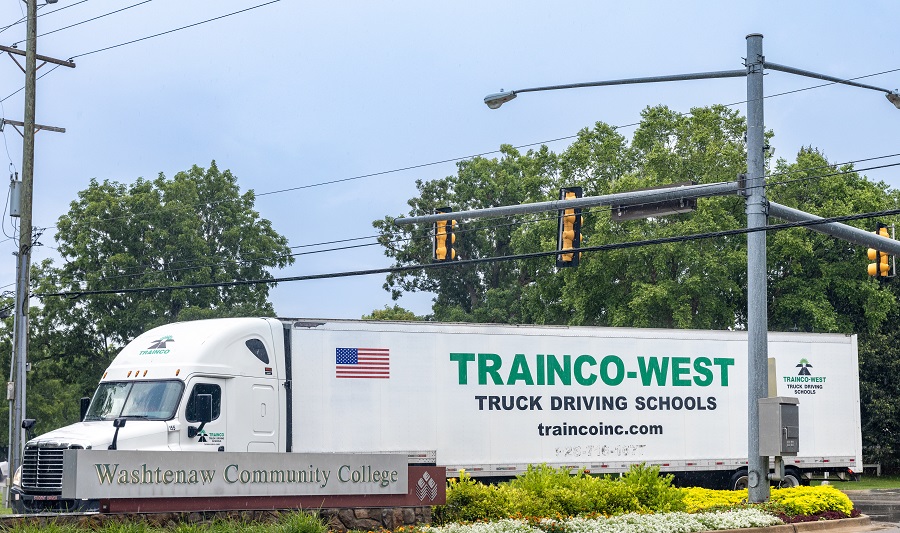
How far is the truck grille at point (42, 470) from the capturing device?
19281 millimetres

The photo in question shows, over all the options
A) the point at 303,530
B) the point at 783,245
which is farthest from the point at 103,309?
the point at 303,530

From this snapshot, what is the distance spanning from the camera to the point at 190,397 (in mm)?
21234

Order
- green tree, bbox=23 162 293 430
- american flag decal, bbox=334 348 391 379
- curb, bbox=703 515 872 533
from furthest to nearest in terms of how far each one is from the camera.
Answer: green tree, bbox=23 162 293 430 → american flag decal, bbox=334 348 391 379 → curb, bbox=703 515 872 533

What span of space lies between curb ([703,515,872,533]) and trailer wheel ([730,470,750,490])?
18.5ft

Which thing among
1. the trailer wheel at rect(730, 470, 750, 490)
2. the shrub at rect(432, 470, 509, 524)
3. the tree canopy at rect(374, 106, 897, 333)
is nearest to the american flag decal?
the shrub at rect(432, 470, 509, 524)

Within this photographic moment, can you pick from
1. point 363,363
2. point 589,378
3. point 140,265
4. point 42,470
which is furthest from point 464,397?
point 140,265

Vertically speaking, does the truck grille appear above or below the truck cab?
below

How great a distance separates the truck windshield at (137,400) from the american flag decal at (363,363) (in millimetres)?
3602

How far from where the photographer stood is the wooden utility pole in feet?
96.5

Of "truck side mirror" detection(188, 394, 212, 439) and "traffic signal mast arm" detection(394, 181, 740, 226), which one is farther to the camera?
"traffic signal mast arm" detection(394, 181, 740, 226)

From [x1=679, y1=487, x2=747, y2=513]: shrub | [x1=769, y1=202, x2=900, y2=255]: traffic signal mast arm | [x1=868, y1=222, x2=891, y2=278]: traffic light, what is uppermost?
[x1=769, y1=202, x2=900, y2=255]: traffic signal mast arm

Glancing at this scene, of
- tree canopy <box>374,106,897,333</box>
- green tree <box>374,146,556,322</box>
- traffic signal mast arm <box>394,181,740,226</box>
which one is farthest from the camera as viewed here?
green tree <box>374,146,556,322</box>

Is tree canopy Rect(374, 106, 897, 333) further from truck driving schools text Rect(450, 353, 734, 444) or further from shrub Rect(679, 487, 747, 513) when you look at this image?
shrub Rect(679, 487, 747, 513)

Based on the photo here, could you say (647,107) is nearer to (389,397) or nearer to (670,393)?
(670,393)
